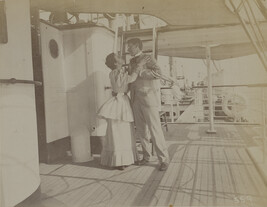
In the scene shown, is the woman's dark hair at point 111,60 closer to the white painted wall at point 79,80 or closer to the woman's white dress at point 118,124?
the woman's white dress at point 118,124

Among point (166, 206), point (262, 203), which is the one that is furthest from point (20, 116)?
point (262, 203)

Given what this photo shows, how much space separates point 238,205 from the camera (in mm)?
2006

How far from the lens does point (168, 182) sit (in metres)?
2.53

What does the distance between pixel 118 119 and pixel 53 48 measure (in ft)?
4.52

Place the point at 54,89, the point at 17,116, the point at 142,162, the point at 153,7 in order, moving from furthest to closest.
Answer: the point at 54,89 < the point at 142,162 < the point at 153,7 < the point at 17,116

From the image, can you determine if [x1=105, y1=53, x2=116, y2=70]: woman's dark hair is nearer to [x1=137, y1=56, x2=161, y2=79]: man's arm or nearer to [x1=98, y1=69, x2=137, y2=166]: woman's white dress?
[x1=98, y1=69, x2=137, y2=166]: woman's white dress

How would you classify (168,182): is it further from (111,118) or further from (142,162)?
(111,118)

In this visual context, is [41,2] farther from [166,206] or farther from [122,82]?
[166,206]

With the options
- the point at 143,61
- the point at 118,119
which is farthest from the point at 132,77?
the point at 118,119

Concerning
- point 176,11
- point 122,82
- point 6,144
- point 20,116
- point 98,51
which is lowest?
point 6,144

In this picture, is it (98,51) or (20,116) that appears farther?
(98,51)

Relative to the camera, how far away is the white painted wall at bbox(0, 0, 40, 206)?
5.95 feet

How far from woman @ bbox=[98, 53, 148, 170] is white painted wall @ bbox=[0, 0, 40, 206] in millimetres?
1066

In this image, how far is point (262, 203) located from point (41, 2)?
2.76m
